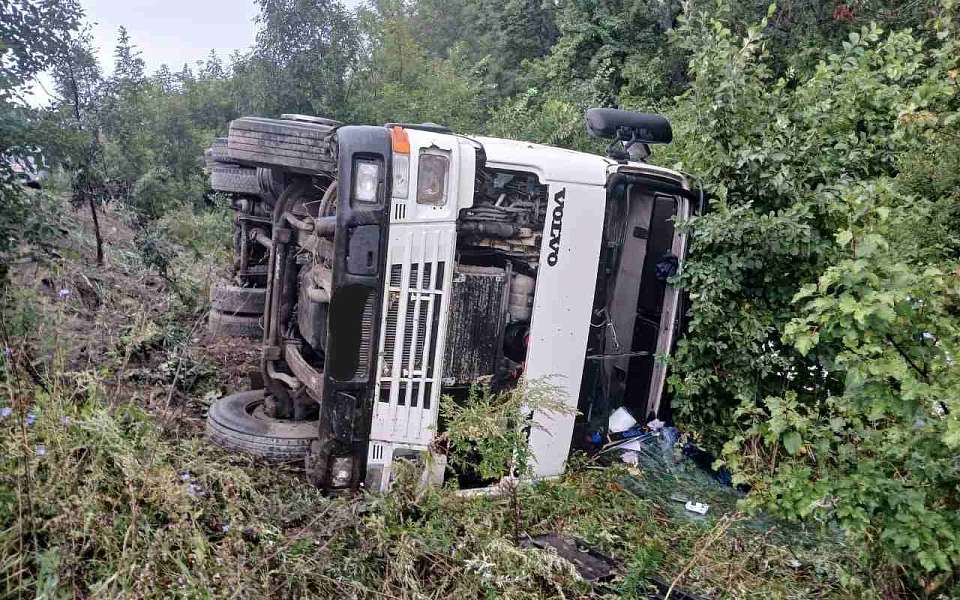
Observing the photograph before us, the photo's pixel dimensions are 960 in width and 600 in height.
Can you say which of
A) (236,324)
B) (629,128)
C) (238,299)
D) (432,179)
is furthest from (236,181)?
(629,128)

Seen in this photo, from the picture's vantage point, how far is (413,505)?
3.28 meters

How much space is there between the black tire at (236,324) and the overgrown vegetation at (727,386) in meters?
0.50

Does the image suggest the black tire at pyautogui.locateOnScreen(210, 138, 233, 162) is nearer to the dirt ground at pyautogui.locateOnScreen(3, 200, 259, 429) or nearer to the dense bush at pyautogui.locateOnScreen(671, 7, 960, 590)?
the dirt ground at pyautogui.locateOnScreen(3, 200, 259, 429)

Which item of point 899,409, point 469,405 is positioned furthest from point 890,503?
point 469,405

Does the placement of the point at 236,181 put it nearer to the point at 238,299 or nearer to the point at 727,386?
the point at 238,299

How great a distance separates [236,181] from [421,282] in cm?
216

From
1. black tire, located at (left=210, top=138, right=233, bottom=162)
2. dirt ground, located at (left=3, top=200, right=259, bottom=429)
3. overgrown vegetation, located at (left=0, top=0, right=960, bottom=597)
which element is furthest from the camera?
black tire, located at (left=210, top=138, right=233, bottom=162)

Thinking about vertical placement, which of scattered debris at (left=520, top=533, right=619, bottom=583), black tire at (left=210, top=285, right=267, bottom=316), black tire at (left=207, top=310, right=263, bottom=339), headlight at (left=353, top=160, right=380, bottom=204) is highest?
headlight at (left=353, top=160, right=380, bottom=204)

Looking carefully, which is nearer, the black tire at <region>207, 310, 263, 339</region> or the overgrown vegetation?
the overgrown vegetation

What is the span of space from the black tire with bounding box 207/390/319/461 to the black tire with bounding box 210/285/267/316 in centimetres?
108

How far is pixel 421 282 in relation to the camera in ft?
10.8

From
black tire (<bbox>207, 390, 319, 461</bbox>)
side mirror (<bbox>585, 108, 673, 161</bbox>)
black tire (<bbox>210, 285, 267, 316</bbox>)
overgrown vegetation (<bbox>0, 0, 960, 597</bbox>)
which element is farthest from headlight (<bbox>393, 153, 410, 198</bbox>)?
black tire (<bbox>210, 285, 267, 316</bbox>)

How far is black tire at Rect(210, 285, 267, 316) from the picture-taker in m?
4.96

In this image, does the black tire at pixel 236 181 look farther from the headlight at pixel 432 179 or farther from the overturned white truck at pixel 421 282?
the headlight at pixel 432 179
